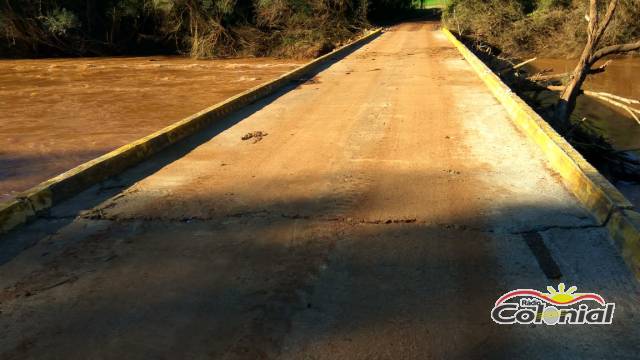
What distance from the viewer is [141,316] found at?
3.14 m

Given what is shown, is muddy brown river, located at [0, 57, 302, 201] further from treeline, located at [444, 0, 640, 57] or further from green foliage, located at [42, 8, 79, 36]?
treeline, located at [444, 0, 640, 57]

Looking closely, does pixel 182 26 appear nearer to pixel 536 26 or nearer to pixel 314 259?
pixel 536 26

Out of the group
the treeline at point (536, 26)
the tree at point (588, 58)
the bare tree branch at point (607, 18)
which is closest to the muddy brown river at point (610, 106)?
the treeline at point (536, 26)

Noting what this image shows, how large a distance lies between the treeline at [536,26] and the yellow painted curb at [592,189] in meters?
21.5

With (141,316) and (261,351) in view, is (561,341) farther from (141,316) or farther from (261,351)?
(141,316)

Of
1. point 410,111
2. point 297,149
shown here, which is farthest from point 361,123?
point 297,149

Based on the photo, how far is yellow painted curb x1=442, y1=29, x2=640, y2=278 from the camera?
11.8ft

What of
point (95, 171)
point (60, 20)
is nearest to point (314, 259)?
point (95, 171)

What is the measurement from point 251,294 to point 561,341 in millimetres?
Answer: 1993

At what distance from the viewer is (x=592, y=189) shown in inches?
173

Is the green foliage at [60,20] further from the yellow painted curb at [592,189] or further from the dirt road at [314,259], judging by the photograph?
the yellow painted curb at [592,189]
